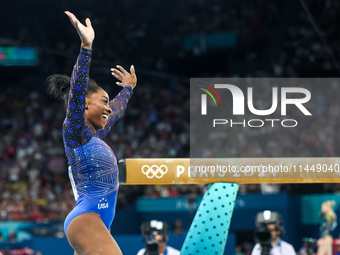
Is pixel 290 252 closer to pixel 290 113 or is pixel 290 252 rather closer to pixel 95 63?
pixel 290 113

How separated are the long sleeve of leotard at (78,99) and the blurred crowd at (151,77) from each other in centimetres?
672

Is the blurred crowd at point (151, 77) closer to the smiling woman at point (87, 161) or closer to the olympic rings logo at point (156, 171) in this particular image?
the olympic rings logo at point (156, 171)

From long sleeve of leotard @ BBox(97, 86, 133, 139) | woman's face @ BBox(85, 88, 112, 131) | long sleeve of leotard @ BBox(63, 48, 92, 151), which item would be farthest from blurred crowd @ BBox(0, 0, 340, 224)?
long sleeve of leotard @ BBox(63, 48, 92, 151)

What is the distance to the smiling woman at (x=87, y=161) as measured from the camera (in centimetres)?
219

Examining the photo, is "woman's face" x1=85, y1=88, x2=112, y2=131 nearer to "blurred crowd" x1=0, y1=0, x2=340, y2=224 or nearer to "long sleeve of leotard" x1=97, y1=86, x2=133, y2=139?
"long sleeve of leotard" x1=97, y1=86, x2=133, y2=139

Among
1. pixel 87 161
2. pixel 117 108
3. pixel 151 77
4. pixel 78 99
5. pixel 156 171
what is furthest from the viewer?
pixel 151 77

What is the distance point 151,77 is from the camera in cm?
1328

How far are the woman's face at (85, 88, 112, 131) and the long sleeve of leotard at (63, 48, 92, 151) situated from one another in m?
0.16

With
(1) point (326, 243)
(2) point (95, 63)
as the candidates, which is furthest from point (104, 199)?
(2) point (95, 63)

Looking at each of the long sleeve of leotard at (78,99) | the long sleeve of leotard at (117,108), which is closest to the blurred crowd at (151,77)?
the long sleeve of leotard at (117,108)

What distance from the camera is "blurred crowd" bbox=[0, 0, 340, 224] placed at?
9305mm

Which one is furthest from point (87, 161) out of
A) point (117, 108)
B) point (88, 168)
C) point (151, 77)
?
point (151, 77)

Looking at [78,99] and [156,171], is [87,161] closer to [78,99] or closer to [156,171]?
[78,99]

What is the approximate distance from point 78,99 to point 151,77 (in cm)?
1115
